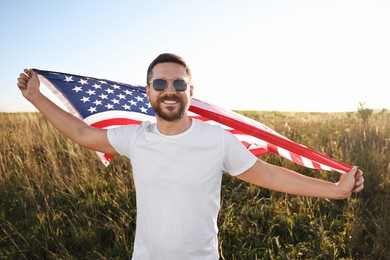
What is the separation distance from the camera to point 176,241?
1959 mm

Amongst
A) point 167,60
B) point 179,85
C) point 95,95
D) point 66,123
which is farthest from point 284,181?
point 95,95

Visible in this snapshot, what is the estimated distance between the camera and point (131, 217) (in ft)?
13.6

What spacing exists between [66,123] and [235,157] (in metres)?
1.29

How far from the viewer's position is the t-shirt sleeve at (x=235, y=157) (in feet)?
6.75

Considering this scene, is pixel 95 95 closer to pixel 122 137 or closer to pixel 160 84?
pixel 122 137

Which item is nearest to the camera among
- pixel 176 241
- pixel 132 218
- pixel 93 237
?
pixel 176 241

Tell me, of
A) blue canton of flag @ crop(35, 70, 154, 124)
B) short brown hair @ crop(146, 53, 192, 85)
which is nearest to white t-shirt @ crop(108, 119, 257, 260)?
short brown hair @ crop(146, 53, 192, 85)

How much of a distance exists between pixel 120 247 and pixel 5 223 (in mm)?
1760

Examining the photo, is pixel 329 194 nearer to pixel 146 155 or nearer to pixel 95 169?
pixel 146 155

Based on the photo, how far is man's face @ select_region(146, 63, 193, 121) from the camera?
2051 mm

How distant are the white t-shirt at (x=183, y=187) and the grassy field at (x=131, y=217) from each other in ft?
5.45

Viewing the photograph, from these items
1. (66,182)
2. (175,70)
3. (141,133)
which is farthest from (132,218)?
(175,70)

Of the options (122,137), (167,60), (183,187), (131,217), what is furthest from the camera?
(131,217)

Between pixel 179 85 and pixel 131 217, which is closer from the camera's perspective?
pixel 179 85
